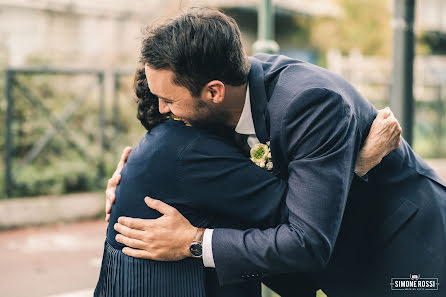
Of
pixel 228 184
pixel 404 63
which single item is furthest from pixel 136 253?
pixel 404 63

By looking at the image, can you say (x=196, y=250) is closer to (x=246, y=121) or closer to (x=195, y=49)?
(x=246, y=121)

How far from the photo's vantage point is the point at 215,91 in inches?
84.4

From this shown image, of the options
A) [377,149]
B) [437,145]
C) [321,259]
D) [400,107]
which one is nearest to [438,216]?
[377,149]

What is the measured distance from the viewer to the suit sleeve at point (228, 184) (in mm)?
2010

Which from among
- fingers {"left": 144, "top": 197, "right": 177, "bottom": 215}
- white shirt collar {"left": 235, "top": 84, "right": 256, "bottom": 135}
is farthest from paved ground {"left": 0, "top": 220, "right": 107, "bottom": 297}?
white shirt collar {"left": 235, "top": 84, "right": 256, "bottom": 135}

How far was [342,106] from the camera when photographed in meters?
1.94

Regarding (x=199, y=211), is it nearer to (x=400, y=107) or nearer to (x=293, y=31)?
(x=400, y=107)

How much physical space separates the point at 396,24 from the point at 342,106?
207 cm

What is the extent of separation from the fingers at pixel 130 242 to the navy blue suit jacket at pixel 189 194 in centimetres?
7

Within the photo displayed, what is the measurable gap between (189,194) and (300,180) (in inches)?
17.8

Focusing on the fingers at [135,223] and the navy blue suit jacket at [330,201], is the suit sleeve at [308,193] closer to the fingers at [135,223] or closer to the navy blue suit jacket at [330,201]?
the navy blue suit jacket at [330,201]

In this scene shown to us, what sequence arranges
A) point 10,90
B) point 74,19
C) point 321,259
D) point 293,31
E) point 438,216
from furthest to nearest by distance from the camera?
point 293,31
point 74,19
point 10,90
point 438,216
point 321,259

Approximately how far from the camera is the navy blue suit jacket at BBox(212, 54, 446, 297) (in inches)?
74.6

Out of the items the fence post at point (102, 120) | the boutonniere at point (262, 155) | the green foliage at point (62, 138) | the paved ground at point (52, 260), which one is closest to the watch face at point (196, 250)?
the boutonniere at point (262, 155)
